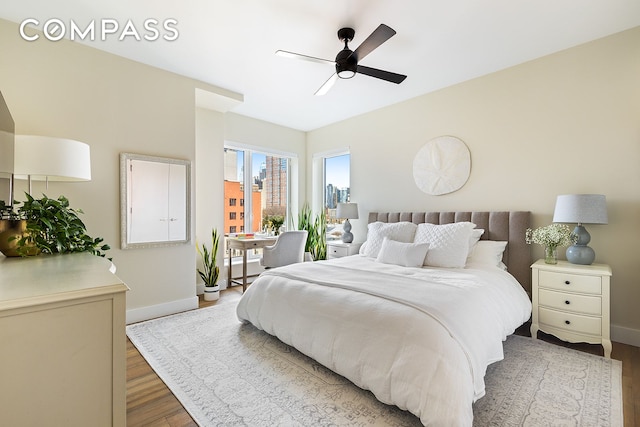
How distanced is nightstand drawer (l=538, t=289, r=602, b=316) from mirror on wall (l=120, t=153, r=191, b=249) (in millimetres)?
3777

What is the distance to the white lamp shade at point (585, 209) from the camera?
7.86ft

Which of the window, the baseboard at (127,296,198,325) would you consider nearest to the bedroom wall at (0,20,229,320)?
the baseboard at (127,296,198,325)

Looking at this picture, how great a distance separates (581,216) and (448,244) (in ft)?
3.52

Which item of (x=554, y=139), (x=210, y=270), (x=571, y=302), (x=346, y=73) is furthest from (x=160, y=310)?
(x=554, y=139)

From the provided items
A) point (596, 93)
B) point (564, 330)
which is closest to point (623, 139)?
point (596, 93)

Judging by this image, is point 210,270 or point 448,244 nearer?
point 448,244

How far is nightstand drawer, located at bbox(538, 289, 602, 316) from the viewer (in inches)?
92.6

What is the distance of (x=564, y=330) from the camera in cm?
248

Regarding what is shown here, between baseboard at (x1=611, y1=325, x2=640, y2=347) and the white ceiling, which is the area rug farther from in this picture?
the white ceiling

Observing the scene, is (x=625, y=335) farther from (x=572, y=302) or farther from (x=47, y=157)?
(x=47, y=157)

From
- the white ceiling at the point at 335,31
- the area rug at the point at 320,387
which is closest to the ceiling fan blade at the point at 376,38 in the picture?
the white ceiling at the point at 335,31

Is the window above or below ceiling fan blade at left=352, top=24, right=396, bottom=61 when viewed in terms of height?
below

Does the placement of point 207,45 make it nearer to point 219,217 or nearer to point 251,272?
point 219,217

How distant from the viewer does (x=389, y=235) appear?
3381mm
